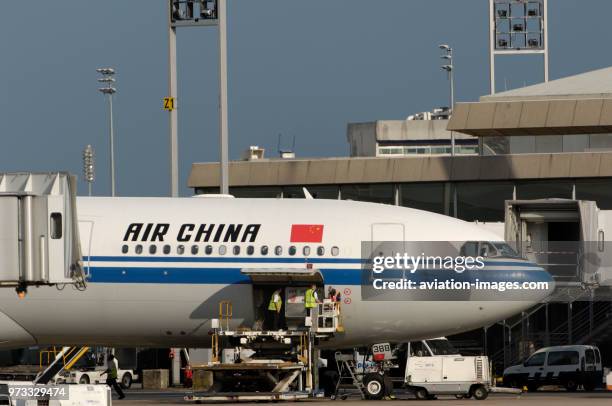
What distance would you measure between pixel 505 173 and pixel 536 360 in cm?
1187

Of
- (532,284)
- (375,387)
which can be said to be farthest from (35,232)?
(532,284)

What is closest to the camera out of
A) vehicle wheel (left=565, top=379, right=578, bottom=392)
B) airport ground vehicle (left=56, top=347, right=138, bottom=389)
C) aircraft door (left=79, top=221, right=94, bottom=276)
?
aircraft door (left=79, top=221, right=94, bottom=276)

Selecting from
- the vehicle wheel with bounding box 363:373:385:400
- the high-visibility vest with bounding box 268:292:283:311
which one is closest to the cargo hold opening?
the high-visibility vest with bounding box 268:292:283:311

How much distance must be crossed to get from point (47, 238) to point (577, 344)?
119 feet

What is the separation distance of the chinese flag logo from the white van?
666 inches

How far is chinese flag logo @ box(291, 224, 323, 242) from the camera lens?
3888 centimetres

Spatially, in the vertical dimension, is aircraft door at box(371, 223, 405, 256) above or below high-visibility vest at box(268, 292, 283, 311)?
above

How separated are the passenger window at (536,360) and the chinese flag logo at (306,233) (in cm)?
1734

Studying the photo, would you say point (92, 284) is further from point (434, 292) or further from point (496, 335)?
point (496, 335)

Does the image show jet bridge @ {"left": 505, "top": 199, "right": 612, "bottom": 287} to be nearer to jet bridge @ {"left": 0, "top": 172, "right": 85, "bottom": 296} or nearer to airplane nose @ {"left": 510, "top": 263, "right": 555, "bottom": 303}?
airplane nose @ {"left": 510, "top": 263, "right": 555, "bottom": 303}

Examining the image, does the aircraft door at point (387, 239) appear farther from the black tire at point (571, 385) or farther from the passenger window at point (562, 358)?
the black tire at point (571, 385)

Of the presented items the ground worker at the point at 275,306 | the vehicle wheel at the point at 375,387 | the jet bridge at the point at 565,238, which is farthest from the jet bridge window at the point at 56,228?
the jet bridge at the point at 565,238

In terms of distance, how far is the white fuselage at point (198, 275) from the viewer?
126 ft

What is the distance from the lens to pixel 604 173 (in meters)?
61.5
